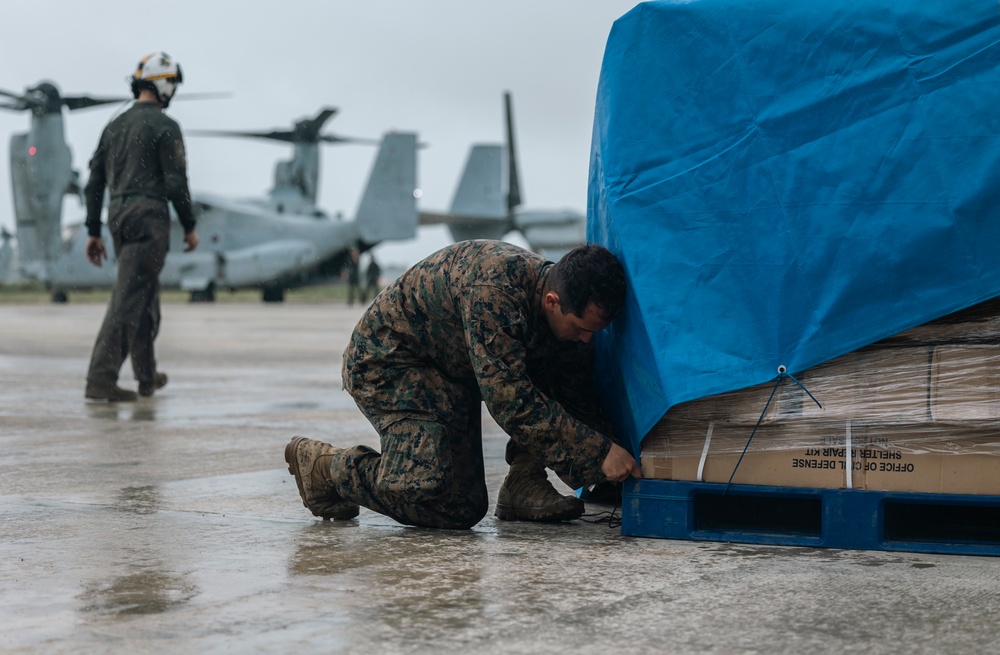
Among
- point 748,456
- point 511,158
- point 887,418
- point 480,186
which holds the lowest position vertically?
point 748,456

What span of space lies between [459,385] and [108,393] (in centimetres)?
437

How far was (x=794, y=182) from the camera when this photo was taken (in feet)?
10.2

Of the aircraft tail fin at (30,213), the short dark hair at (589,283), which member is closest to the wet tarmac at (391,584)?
the short dark hair at (589,283)

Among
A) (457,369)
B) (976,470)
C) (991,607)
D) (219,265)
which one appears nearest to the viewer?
(991,607)

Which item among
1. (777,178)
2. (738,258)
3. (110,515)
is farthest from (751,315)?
(110,515)

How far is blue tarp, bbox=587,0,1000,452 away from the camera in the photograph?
2.98 m

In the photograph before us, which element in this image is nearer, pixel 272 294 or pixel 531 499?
pixel 531 499

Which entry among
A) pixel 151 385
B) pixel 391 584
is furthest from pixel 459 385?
pixel 151 385

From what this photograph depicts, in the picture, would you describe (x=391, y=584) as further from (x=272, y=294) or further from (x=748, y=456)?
(x=272, y=294)

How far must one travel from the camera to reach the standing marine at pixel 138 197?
7125 mm

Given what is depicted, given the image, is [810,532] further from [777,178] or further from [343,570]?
[343,570]

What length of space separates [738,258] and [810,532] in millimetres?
760

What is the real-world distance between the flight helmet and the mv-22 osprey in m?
24.5

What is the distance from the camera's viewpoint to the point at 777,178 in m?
3.13
